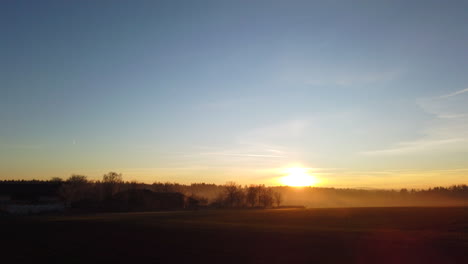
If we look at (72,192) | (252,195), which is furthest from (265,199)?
(72,192)

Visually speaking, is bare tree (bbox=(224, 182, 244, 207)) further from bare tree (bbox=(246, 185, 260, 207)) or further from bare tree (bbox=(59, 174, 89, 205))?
bare tree (bbox=(59, 174, 89, 205))

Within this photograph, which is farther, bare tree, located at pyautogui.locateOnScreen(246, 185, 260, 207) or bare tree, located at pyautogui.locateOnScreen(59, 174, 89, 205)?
bare tree, located at pyautogui.locateOnScreen(246, 185, 260, 207)

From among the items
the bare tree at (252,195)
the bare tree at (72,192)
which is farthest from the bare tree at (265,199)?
the bare tree at (72,192)

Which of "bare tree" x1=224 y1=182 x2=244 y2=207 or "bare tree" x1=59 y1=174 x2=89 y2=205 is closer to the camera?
"bare tree" x1=59 y1=174 x2=89 y2=205

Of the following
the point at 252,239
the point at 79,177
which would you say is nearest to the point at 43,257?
the point at 252,239

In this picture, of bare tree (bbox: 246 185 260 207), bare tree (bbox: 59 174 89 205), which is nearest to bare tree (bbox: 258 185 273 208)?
bare tree (bbox: 246 185 260 207)

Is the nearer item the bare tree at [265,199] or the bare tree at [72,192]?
the bare tree at [72,192]

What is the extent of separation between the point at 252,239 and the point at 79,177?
454 ft

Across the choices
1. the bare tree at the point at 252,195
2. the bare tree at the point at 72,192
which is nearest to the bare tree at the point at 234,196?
the bare tree at the point at 252,195

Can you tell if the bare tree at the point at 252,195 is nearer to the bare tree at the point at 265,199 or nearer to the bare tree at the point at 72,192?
the bare tree at the point at 265,199

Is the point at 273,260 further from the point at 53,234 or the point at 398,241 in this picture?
the point at 53,234

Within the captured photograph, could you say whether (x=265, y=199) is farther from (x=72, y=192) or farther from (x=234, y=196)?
(x=72, y=192)

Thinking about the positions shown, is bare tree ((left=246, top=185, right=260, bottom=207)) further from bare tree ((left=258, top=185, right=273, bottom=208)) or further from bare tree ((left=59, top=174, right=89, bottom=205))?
bare tree ((left=59, top=174, right=89, bottom=205))

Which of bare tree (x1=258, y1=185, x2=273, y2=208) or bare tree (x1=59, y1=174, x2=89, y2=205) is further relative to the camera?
bare tree (x1=258, y1=185, x2=273, y2=208)
